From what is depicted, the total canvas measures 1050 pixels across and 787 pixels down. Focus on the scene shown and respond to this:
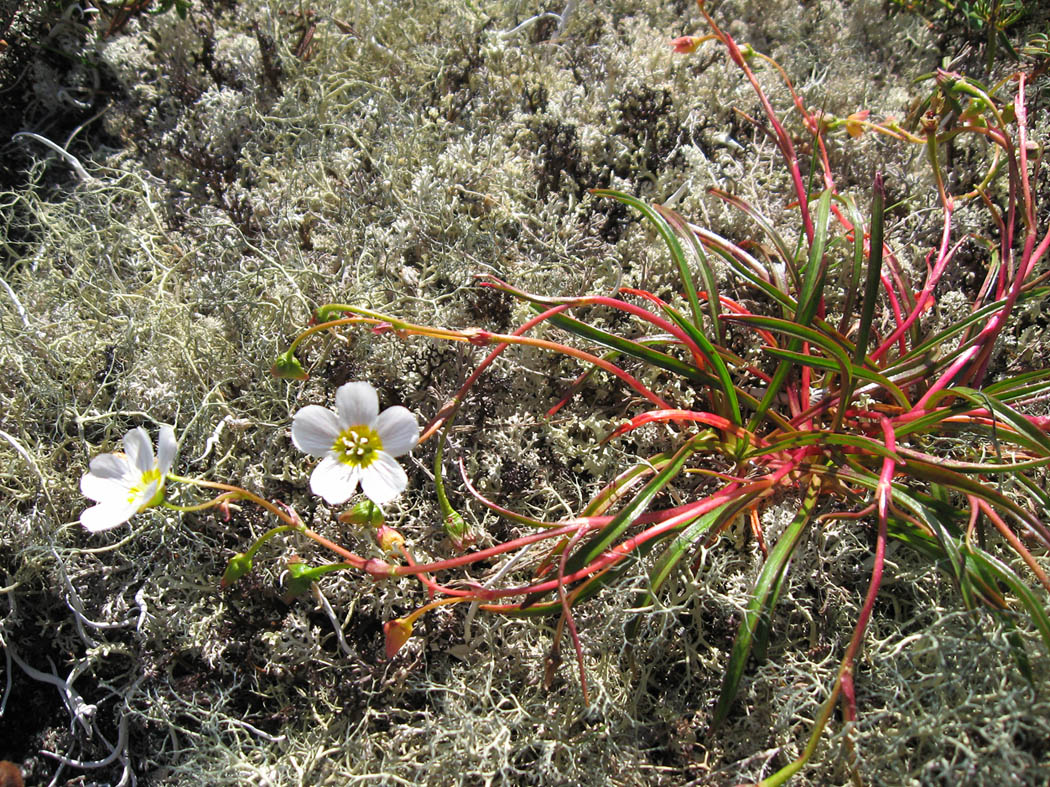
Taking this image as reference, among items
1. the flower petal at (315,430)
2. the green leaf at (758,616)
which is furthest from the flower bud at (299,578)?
the green leaf at (758,616)

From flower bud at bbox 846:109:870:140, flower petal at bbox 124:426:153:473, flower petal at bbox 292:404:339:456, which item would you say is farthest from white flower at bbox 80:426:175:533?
flower bud at bbox 846:109:870:140

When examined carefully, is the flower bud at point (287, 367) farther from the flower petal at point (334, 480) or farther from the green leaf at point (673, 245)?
the green leaf at point (673, 245)

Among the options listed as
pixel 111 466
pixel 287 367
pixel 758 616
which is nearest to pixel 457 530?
pixel 287 367

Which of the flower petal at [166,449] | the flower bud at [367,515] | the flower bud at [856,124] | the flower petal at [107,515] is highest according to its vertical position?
the flower bud at [856,124]

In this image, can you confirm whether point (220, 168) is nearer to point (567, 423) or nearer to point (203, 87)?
point (203, 87)

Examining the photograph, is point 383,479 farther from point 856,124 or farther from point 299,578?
point 856,124

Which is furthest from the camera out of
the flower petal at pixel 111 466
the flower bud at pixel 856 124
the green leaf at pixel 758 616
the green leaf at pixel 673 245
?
the flower bud at pixel 856 124
